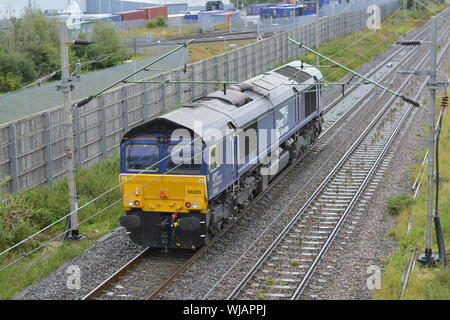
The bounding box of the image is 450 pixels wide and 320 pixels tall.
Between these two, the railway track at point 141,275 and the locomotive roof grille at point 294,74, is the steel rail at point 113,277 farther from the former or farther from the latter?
the locomotive roof grille at point 294,74

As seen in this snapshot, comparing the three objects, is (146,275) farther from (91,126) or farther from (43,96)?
(43,96)

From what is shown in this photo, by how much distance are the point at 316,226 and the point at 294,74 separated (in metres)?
8.13

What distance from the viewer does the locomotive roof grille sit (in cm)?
2494

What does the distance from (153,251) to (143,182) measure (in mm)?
1860

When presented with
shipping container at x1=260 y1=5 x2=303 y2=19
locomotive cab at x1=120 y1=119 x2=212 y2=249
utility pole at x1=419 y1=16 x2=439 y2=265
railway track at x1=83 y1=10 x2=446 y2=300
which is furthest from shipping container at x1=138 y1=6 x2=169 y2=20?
utility pole at x1=419 y1=16 x2=439 y2=265

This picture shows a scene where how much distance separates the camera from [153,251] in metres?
16.8

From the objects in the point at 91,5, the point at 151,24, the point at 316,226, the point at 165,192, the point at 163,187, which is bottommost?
the point at 316,226

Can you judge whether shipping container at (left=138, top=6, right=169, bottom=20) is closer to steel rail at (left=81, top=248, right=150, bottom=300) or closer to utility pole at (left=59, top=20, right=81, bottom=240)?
utility pole at (left=59, top=20, right=81, bottom=240)

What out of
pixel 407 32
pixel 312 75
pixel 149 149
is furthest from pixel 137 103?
pixel 407 32

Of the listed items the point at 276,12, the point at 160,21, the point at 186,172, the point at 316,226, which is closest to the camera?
the point at 186,172

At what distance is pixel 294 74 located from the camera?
25.2 m

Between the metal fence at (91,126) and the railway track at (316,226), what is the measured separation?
22.4 ft

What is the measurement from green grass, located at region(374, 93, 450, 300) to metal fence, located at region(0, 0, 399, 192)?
32.2 ft

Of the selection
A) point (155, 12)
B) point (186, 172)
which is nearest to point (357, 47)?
point (155, 12)
